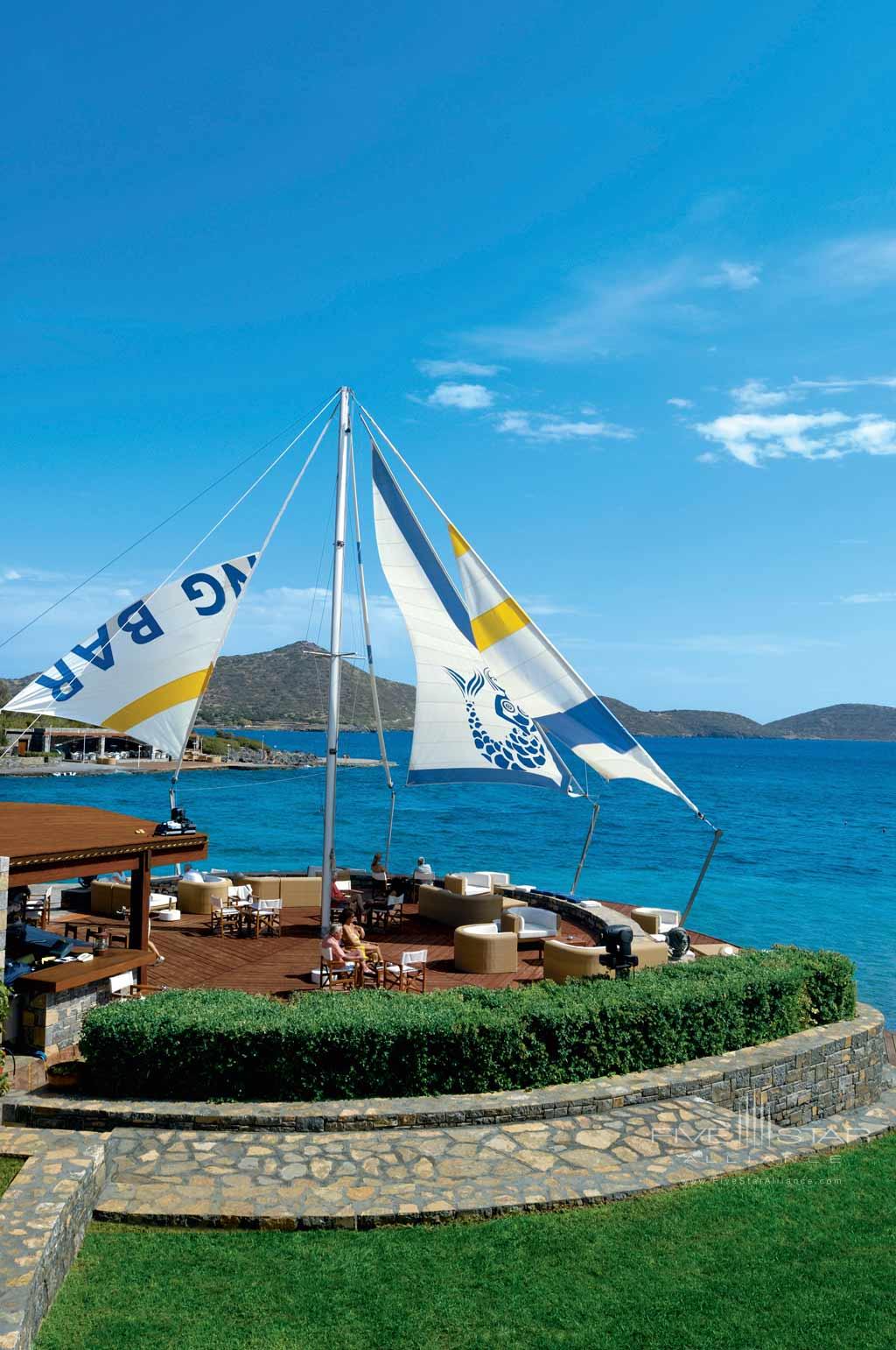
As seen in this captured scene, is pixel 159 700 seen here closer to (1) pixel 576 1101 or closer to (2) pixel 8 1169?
(2) pixel 8 1169

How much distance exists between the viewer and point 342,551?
15531 millimetres

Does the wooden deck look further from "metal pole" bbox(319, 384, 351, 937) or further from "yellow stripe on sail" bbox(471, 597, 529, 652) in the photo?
"yellow stripe on sail" bbox(471, 597, 529, 652)

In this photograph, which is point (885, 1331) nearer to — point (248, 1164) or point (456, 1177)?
point (456, 1177)

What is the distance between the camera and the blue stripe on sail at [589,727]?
16.1 meters

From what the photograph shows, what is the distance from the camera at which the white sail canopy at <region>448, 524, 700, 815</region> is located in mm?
16047

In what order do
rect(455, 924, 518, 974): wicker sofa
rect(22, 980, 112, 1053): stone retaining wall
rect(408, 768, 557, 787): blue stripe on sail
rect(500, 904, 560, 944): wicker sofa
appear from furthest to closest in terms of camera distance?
rect(408, 768, 557, 787): blue stripe on sail
rect(500, 904, 560, 944): wicker sofa
rect(455, 924, 518, 974): wicker sofa
rect(22, 980, 112, 1053): stone retaining wall

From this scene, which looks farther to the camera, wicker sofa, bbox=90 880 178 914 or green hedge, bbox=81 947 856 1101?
wicker sofa, bbox=90 880 178 914

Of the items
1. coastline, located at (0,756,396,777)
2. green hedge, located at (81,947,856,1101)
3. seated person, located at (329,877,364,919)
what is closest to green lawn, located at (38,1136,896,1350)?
green hedge, located at (81,947,856,1101)

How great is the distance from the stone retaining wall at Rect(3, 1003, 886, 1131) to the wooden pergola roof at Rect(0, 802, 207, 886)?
9.01 feet

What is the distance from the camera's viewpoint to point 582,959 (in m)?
14.5

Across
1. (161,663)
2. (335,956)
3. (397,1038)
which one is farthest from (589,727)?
(161,663)

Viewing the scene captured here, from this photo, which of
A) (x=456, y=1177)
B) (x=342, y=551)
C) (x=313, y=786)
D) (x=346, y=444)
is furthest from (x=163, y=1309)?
(x=313, y=786)

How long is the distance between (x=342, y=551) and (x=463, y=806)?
75323 millimetres

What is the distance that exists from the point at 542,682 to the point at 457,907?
523 centimetres
